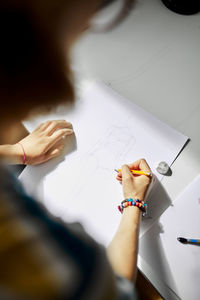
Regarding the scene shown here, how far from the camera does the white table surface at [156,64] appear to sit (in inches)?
24.7

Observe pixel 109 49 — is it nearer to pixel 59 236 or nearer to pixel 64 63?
pixel 64 63

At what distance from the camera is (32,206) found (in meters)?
0.34

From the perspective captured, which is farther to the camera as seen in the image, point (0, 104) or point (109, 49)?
point (109, 49)

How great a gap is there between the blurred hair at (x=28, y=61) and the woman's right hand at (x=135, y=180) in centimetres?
26

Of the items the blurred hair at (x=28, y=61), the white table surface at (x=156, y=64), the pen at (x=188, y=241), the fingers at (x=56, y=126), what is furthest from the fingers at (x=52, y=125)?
the pen at (x=188, y=241)

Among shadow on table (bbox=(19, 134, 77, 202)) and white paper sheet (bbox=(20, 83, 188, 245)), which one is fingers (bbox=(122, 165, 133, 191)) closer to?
white paper sheet (bbox=(20, 83, 188, 245))

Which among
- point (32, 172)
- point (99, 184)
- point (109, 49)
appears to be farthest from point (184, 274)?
point (109, 49)

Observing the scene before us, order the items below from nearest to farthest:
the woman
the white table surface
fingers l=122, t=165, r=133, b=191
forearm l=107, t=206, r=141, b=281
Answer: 1. the woman
2. forearm l=107, t=206, r=141, b=281
3. fingers l=122, t=165, r=133, b=191
4. the white table surface

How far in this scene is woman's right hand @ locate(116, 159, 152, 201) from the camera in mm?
515

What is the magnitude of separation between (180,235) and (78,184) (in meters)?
0.26

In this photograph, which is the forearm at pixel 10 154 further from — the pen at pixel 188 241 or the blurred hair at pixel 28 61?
the pen at pixel 188 241

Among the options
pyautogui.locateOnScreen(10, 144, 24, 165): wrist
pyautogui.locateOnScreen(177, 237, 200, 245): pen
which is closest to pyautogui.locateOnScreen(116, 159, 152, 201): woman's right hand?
pyautogui.locateOnScreen(177, 237, 200, 245): pen

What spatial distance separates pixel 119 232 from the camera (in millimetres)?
478

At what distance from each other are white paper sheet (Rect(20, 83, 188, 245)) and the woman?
7.5 inches
